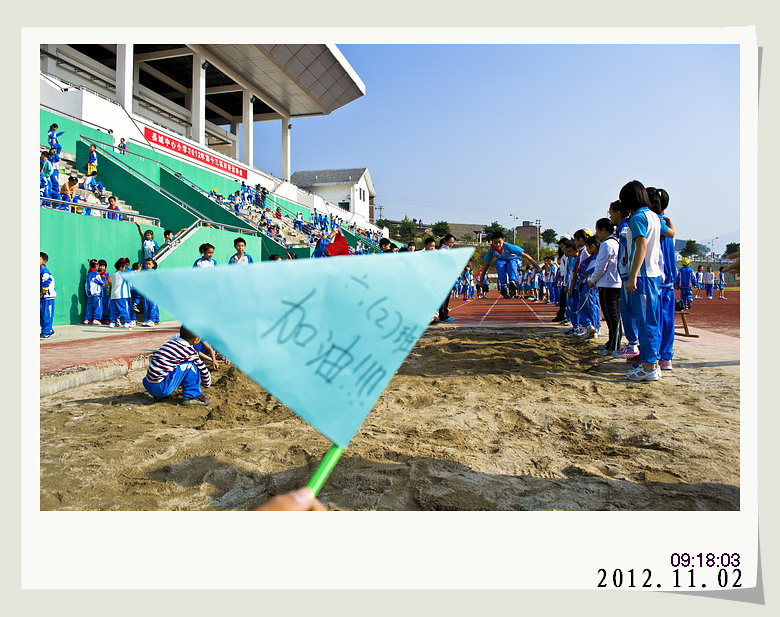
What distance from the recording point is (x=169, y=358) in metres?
4.00

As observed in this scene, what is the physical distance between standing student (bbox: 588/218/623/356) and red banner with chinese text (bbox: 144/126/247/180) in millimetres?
19661

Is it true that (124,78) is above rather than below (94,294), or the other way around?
above

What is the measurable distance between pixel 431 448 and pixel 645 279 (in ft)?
10.3

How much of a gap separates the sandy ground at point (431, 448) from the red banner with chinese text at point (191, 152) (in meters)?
18.7

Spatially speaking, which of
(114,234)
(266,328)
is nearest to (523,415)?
(266,328)

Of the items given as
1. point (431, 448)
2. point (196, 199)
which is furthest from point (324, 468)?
point (196, 199)

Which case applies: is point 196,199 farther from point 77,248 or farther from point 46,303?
point 46,303

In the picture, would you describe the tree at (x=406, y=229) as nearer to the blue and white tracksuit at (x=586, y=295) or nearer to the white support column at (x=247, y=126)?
the white support column at (x=247, y=126)

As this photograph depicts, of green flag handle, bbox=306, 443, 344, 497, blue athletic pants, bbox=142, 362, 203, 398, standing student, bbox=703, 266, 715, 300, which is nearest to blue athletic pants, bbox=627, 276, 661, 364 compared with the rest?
blue athletic pants, bbox=142, 362, 203, 398

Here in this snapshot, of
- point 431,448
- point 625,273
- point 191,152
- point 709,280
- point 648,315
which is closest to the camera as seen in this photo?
point 431,448

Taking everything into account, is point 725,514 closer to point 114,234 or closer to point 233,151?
point 114,234
